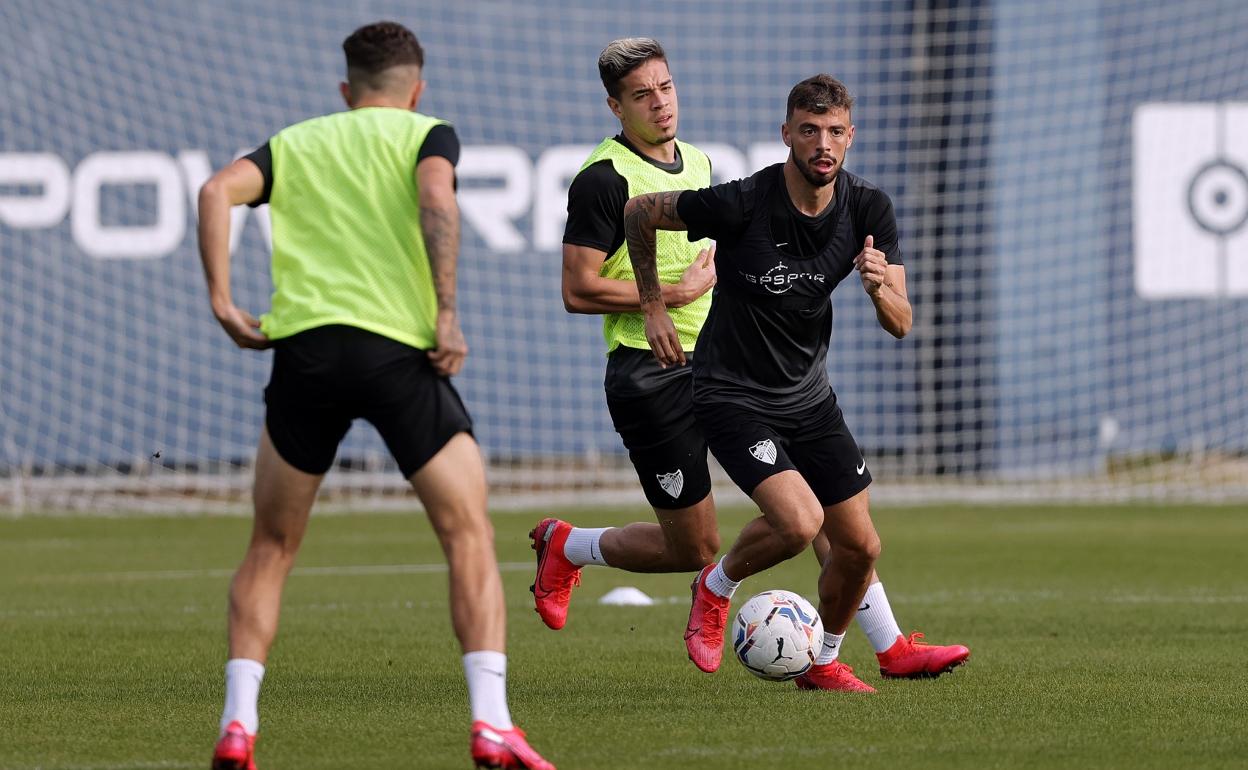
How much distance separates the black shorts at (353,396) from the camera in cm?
488

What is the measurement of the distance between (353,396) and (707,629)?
2460 mm

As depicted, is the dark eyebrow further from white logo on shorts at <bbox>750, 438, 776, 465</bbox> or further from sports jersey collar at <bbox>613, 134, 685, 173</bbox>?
white logo on shorts at <bbox>750, 438, 776, 465</bbox>

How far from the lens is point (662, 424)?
24.2 ft

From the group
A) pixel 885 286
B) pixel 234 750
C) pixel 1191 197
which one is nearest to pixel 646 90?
pixel 885 286

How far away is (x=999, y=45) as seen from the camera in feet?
61.1

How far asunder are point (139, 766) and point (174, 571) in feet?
23.7

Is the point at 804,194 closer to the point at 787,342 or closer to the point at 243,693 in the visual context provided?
the point at 787,342

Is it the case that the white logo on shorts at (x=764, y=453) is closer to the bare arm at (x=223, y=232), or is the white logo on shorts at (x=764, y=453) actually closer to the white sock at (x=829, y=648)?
the white sock at (x=829, y=648)

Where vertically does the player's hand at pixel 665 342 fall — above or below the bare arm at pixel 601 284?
below

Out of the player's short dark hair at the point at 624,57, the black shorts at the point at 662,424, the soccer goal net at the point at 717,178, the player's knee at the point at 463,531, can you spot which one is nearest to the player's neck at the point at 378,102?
the player's knee at the point at 463,531

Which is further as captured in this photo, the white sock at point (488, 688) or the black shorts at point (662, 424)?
the black shorts at point (662, 424)

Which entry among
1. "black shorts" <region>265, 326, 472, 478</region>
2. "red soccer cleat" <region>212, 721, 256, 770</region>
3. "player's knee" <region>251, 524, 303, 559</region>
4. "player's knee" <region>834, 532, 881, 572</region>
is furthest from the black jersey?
"red soccer cleat" <region>212, 721, 256, 770</region>

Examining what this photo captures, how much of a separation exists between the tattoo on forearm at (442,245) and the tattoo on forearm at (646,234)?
1949 mm

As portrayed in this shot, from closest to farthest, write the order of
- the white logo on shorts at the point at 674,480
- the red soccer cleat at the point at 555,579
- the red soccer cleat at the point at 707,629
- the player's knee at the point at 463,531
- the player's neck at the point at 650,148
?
1. the player's knee at the point at 463,531
2. the red soccer cleat at the point at 707,629
3. the white logo on shorts at the point at 674,480
4. the player's neck at the point at 650,148
5. the red soccer cleat at the point at 555,579
